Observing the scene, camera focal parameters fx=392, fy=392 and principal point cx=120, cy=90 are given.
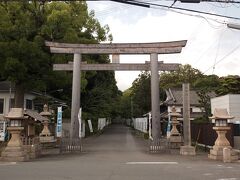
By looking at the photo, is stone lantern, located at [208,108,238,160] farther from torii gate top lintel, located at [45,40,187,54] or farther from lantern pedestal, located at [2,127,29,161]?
lantern pedestal, located at [2,127,29,161]

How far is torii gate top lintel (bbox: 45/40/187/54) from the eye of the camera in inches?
1083

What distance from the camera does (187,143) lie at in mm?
25969

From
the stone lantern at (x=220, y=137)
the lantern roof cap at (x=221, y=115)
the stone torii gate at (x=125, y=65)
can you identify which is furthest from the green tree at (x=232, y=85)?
the stone lantern at (x=220, y=137)

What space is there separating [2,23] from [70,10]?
6740 millimetres

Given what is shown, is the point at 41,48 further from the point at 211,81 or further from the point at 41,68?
the point at 211,81

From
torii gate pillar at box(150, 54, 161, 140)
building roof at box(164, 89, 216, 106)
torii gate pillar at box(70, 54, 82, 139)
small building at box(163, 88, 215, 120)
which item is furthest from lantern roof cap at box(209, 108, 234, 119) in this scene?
building roof at box(164, 89, 216, 106)

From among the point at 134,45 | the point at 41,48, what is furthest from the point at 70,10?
the point at 134,45

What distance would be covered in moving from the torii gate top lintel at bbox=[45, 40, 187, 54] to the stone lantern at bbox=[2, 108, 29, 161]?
7.58 m

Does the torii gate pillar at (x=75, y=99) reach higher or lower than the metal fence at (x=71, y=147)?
higher

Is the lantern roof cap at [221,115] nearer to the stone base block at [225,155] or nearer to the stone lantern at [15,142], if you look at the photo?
the stone base block at [225,155]

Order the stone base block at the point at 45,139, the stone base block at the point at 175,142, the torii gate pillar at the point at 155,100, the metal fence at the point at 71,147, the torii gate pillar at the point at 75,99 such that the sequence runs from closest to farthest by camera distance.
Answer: the metal fence at the point at 71,147
the torii gate pillar at the point at 155,100
the torii gate pillar at the point at 75,99
the stone base block at the point at 175,142
the stone base block at the point at 45,139

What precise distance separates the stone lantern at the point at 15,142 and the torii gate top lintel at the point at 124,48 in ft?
24.9

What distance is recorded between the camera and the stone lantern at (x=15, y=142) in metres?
20.7

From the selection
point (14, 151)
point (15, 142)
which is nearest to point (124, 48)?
point (15, 142)
